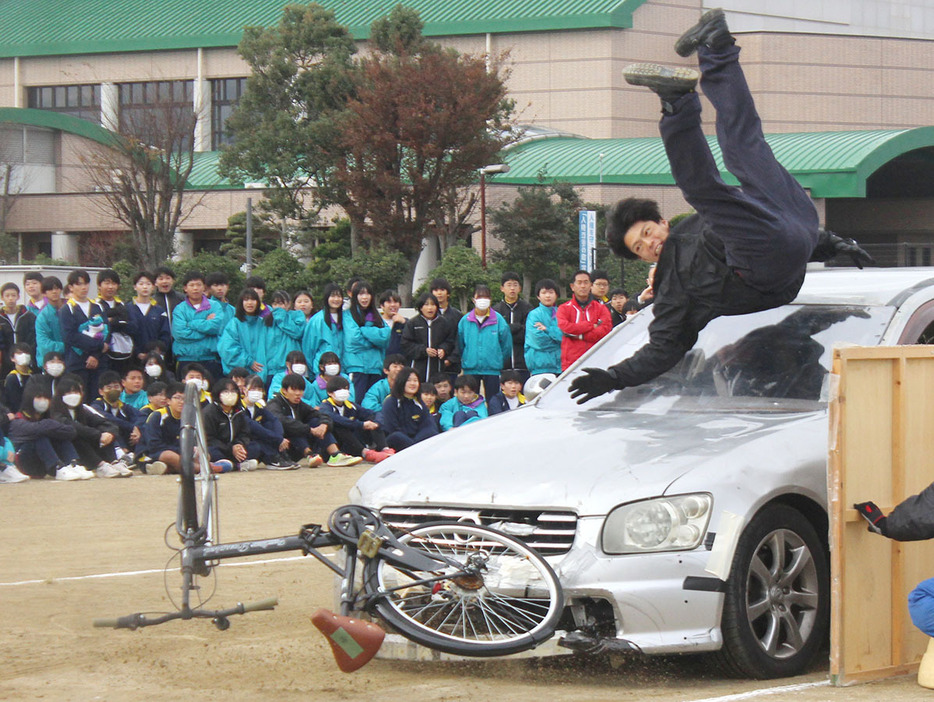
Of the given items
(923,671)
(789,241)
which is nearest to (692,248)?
(789,241)

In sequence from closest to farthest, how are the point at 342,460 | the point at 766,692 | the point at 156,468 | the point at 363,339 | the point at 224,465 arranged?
1. the point at 766,692
2. the point at 156,468
3. the point at 224,465
4. the point at 342,460
5. the point at 363,339

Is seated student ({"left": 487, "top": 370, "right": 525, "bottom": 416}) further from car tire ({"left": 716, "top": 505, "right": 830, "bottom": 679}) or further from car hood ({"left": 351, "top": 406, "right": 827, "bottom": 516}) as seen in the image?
car tire ({"left": 716, "top": 505, "right": 830, "bottom": 679})

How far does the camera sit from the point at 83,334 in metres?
14.0

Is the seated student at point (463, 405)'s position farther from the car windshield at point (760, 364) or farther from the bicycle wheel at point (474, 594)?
the bicycle wheel at point (474, 594)

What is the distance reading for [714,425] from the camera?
19.8ft

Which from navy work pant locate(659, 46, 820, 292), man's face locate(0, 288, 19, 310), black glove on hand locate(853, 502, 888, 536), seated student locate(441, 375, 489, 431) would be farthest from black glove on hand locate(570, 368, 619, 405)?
man's face locate(0, 288, 19, 310)

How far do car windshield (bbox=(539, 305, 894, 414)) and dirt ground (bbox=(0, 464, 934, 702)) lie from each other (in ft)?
4.05

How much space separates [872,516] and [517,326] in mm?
10703

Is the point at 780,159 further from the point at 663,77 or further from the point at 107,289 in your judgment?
the point at 663,77

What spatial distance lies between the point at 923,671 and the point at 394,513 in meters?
2.23

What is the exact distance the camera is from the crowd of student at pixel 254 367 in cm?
1312

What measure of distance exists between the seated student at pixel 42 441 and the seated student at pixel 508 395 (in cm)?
425

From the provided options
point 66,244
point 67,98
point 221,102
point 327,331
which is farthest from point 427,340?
point 67,98

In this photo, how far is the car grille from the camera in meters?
5.41
